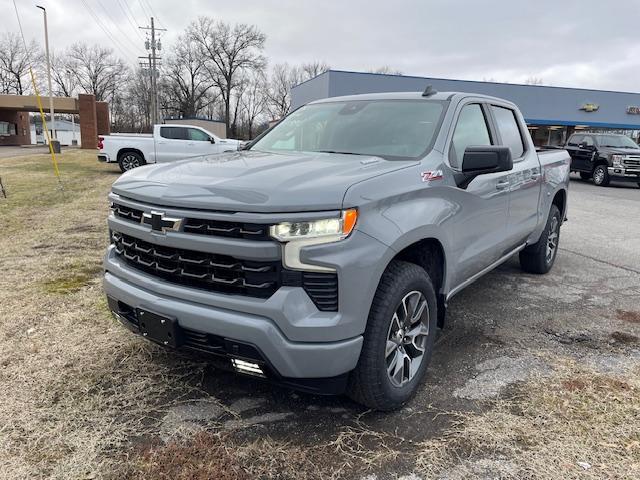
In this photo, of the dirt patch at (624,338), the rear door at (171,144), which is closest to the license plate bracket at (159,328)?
the dirt patch at (624,338)

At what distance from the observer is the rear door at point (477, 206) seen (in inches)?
132

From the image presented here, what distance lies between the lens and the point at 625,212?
37.6 feet

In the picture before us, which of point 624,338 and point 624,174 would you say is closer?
point 624,338

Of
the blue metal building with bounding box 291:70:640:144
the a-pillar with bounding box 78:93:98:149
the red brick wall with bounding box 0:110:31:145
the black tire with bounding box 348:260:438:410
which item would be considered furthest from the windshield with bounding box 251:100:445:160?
the red brick wall with bounding box 0:110:31:145

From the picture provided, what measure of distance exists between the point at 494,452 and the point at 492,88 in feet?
102

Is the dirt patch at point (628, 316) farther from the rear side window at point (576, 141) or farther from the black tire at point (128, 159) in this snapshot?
the rear side window at point (576, 141)

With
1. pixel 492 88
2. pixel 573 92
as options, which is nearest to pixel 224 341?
pixel 492 88

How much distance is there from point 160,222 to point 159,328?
542 millimetres

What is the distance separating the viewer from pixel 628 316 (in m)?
4.49

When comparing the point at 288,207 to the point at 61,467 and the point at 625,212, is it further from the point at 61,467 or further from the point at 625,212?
the point at 625,212

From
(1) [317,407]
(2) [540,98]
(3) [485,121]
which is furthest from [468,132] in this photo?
(2) [540,98]

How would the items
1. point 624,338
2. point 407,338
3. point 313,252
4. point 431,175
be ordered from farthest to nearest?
point 624,338, point 431,175, point 407,338, point 313,252

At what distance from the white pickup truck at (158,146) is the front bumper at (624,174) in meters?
13.0

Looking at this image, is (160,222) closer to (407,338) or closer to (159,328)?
(159,328)
